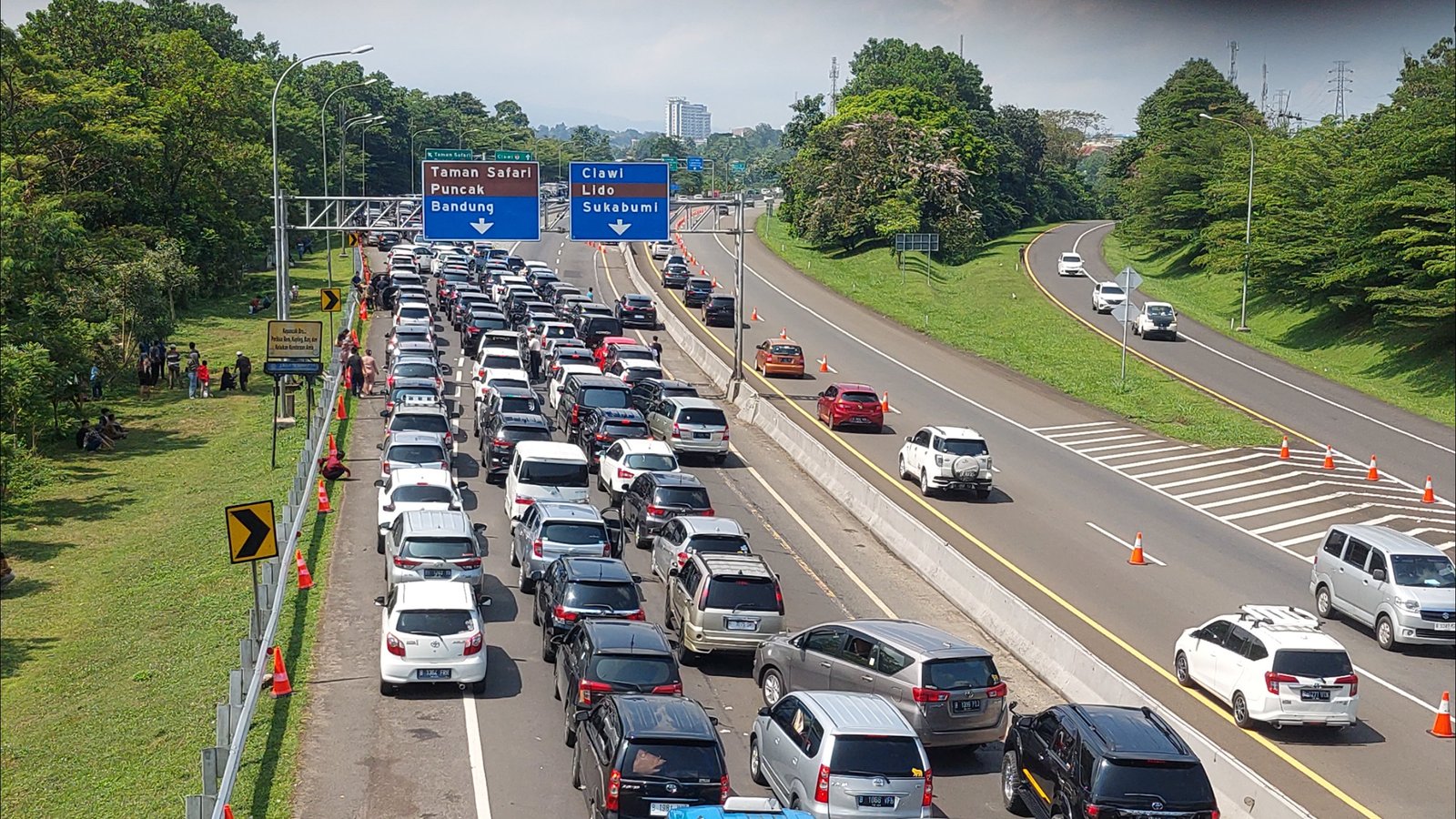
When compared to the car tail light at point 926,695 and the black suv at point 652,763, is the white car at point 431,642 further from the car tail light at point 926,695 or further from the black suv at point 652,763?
→ the car tail light at point 926,695

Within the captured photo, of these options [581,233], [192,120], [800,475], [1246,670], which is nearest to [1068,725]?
[1246,670]

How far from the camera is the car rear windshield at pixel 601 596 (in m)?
22.0

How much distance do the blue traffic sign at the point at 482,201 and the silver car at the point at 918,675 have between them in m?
28.1

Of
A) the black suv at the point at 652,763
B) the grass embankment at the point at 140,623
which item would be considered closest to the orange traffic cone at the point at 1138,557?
the black suv at the point at 652,763

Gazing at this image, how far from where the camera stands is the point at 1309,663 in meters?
20.1

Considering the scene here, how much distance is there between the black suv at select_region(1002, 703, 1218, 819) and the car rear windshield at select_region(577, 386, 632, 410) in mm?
23088

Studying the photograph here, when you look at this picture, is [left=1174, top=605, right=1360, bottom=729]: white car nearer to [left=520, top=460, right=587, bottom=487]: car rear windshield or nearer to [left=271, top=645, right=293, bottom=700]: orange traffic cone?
[left=271, top=645, right=293, bottom=700]: orange traffic cone

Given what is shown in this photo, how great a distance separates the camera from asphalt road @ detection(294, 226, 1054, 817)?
17.1m

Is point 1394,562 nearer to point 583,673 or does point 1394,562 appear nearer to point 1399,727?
point 1399,727

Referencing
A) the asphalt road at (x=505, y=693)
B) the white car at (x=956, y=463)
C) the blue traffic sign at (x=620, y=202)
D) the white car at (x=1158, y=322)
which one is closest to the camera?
the asphalt road at (x=505, y=693)

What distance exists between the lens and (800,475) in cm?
3828

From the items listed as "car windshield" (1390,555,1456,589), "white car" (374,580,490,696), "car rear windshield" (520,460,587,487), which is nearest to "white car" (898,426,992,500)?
"car rear windshield" (520,460,587,487)

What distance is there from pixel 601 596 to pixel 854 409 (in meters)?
21.5

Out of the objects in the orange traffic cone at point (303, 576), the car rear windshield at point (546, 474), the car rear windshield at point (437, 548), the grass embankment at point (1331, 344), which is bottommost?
the orange traffic cone at point (303, 576)
